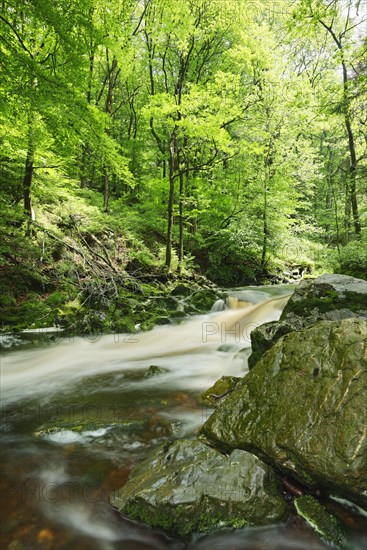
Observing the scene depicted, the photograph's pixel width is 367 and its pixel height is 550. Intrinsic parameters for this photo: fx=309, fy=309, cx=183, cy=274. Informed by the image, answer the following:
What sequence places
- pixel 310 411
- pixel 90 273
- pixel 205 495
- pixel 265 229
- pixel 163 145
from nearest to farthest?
pixel 205 495
pixel 310 411
pixel 90 273
pixel 265 229
pixel 163 145

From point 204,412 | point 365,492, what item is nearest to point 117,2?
point 204,412

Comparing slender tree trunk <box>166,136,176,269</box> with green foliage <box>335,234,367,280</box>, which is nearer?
green foliage <box>335,234,367,280</box>

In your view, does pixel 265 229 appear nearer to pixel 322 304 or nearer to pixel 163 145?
pixel 163 145

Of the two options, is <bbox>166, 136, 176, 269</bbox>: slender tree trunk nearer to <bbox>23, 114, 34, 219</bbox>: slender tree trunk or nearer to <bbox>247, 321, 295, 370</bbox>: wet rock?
<bbox>23, 114, 34, 219</bbox>: slender tree trunk

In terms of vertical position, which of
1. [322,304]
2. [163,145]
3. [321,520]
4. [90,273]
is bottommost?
[321,520]

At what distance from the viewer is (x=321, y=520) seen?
215cm

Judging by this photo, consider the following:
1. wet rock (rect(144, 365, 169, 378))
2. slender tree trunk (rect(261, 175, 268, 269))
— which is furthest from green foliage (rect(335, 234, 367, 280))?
wet rock (rect(144, 365, 169, 378))

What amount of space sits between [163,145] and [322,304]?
13.8 metres

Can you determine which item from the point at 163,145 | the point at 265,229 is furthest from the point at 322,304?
the point at 163,145

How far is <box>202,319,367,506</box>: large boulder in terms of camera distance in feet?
7.23

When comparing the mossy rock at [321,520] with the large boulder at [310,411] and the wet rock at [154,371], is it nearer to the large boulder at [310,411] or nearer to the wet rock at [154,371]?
the large boulder at [310,411]

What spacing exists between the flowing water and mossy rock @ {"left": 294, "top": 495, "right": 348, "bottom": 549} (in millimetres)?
62

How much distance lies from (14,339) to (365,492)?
21.9 feet

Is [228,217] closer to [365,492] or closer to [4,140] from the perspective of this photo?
[4,140]
